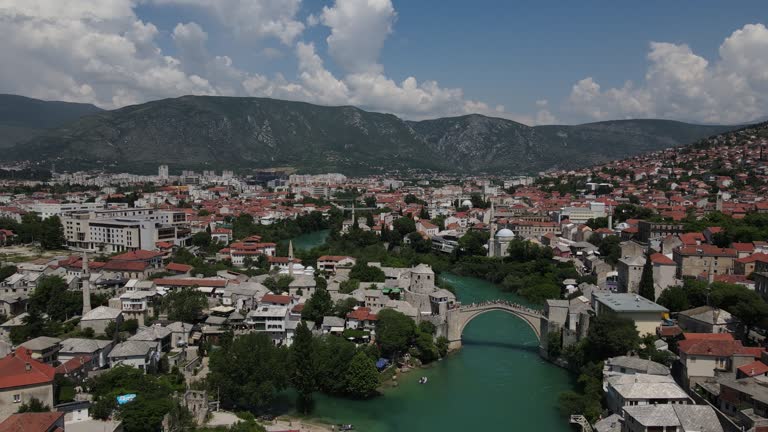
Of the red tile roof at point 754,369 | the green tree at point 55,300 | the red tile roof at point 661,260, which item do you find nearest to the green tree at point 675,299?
the red tile roof at point 661,260

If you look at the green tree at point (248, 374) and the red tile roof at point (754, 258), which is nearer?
the green tree at point (248, 374)

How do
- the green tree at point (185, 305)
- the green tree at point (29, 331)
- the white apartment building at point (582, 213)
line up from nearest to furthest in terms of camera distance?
the green tree at point (29, 331), the green tree at point (185, 305), the white apartment building at point (582, 213)

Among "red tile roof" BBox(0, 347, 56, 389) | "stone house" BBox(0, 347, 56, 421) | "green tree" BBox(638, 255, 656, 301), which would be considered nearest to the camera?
"stone house" BBox(0, 347, 56, 421)

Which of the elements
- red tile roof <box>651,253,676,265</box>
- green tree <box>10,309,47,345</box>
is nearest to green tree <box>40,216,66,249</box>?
green tree <box>10,309,47,345</box>

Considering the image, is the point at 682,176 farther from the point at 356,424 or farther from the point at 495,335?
the point at 356,424

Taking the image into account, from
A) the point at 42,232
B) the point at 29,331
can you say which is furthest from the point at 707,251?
the point at 42,232

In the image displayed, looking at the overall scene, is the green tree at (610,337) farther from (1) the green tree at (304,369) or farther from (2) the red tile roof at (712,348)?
(1) the green tree at (304,369)

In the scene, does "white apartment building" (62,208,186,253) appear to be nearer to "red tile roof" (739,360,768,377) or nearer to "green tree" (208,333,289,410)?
"green tree" (208,333,289,410)

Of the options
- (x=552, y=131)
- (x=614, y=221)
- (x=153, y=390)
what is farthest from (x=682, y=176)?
(x=552, y=131)
